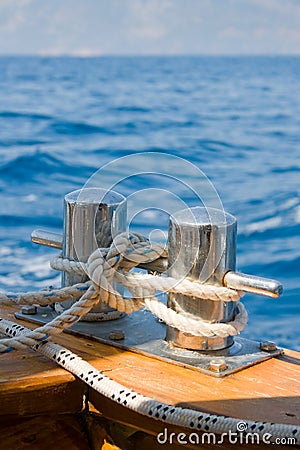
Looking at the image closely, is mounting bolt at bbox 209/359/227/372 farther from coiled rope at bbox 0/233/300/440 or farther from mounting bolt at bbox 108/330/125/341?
mounting bolt at bbox 108/330/125/341

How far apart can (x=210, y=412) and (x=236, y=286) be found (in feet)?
0.73

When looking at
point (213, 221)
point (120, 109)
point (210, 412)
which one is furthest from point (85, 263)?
point (120, 109)

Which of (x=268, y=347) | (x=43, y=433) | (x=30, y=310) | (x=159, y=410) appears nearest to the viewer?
(x=159, y=410)

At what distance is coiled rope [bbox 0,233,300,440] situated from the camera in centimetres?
98

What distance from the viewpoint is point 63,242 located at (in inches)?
50.3

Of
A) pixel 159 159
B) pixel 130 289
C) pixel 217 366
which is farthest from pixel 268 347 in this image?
pixel 159 159

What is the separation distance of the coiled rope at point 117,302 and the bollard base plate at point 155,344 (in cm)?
4

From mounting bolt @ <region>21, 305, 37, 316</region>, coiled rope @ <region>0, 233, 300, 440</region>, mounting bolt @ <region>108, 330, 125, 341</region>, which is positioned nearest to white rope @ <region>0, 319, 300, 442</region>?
coiled rope @ <region>0, 233, 300, 440</region>

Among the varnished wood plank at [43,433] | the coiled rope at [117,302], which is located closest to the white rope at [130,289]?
the coiled rope at [117,302]

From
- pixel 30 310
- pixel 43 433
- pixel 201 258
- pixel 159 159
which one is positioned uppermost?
pixel 159 159

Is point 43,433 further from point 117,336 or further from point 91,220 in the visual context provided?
point 91,220

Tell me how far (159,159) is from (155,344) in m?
0.29

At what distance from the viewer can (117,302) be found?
118 cm

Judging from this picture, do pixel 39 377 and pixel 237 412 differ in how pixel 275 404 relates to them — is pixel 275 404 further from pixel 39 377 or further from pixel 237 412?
pixel 39 377
